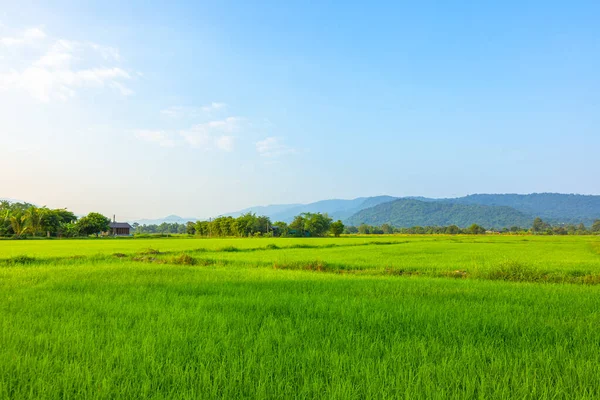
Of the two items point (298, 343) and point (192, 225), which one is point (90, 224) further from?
point (298, 343)

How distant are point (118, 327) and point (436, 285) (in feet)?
22.0

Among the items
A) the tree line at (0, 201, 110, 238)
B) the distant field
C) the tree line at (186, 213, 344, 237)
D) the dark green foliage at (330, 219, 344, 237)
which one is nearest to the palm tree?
the tree line at (0, 201, 110, 238)

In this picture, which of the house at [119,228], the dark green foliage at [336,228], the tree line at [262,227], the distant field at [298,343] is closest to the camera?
the distant field at [298,343]

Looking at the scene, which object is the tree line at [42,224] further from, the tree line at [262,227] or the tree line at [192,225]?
the tree line at [262,227]

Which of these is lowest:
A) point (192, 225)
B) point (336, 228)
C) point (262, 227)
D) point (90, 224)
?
point (336, 228)

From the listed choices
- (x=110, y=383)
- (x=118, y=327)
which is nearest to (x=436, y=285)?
(x=118, y=327)

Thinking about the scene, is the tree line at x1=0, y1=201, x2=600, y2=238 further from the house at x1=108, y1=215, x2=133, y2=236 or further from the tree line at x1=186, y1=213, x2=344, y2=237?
the house at x1=108, y1=215, x2=133, y2=236

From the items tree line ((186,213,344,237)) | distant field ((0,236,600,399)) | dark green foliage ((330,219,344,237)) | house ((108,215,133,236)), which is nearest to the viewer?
distant field ((0,236,600,399))

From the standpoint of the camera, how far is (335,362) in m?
3.09

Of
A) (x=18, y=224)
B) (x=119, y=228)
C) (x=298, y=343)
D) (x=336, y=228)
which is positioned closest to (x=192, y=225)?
(x=119, y=228)

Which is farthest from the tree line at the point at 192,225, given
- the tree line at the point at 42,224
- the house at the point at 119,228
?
the house at the point at 119,228

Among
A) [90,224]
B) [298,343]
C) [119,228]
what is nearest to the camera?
[298,343]

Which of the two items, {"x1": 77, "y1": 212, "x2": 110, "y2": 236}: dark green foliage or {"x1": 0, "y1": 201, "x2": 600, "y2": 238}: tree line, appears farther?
{"x1": 77, "y1": 212, "x2": 110, "y2": 236}: dark green foliage

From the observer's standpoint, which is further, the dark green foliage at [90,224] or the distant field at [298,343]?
the dark green foliage at [90,224]
